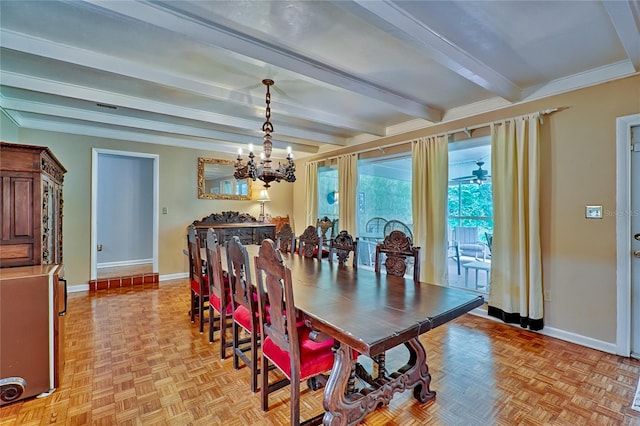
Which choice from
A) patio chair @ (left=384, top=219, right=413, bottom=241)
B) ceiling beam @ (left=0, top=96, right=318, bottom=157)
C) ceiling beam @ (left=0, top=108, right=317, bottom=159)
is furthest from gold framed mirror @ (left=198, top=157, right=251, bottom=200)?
patio chair @ (left=384, top=219, right=413, bottom=241)

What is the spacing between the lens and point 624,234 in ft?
8.21

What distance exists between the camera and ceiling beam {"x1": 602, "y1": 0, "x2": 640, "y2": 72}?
1.65m

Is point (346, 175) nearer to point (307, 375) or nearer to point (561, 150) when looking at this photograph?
point (561, 150)

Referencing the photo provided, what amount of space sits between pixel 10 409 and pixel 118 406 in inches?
25.6

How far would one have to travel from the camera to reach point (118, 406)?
6.08 feet

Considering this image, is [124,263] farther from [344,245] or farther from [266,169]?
[344,245]

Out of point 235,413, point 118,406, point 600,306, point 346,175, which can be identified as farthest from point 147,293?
point 600,306

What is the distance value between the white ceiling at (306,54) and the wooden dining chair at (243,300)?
1418 mm

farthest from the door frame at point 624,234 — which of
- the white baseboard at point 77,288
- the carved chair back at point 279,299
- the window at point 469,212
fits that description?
the white baseboard at point 77,288

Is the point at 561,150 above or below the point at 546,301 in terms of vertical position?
above

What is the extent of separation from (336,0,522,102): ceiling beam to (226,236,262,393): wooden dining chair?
1.60 m

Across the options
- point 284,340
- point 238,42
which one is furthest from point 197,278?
point 238,42

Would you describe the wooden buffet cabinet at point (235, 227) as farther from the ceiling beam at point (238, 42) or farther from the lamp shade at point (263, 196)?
the ceiling beam at point (238, 42)

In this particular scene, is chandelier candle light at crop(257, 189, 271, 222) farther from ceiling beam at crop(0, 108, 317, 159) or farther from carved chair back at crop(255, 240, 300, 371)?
carved chair back at crop(255, 240, 300, 371)
